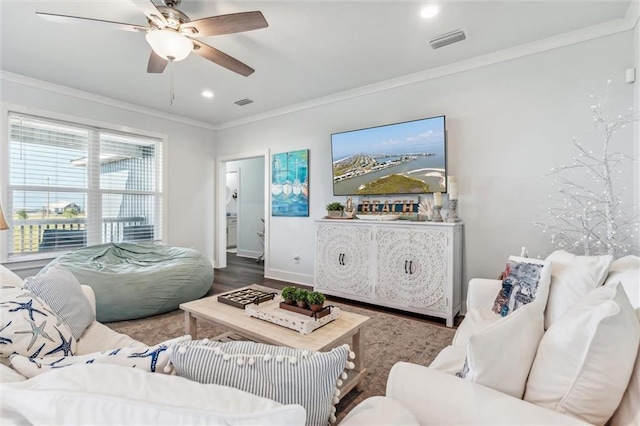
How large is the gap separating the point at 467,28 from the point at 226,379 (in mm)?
3063

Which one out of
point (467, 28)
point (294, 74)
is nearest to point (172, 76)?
point (294, 74)

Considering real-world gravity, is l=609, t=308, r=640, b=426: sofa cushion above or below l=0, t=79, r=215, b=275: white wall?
below

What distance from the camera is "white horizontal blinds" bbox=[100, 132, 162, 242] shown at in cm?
439

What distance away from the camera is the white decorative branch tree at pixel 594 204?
246cm

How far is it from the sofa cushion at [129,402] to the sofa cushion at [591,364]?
2.63ft

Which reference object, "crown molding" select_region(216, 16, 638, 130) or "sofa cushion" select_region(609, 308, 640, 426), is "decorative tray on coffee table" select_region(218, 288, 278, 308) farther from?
"crown molding" select_region(216, 16, 638, 130)

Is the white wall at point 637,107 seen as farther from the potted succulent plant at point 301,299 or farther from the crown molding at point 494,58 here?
the potted succulent plant at point 301,299

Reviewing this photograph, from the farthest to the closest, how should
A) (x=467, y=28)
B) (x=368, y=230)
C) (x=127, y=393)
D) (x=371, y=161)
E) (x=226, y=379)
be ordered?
(x=371, y=161) → (x=368, y=230) → (x=467, y=28) → (x=226, y=379) → (x=127, y=393)

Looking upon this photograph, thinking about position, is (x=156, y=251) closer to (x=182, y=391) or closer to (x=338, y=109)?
(x=338, y=109)

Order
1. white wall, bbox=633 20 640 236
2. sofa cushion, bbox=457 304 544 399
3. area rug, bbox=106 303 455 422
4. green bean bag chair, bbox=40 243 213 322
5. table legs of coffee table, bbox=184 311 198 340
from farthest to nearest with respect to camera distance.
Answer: green bean bag chair, bbox=40 243 213 322
white wall, bbox=633 20 640 236
table legs of coffee table, bbox=184 311 198 340
area rug, bbox=106 303 455 422
sofa cushion, bbox=457 304 544 399

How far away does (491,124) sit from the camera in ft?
10.0

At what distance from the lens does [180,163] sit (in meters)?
5.16

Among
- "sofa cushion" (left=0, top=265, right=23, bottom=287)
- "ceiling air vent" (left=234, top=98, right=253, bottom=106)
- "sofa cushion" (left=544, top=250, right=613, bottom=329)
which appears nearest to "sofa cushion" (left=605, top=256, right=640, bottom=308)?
"sofa cushion" (left=544, top=250, right=613, bottom=329)

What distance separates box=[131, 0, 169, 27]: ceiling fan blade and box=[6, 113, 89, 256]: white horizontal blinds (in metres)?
2.91
